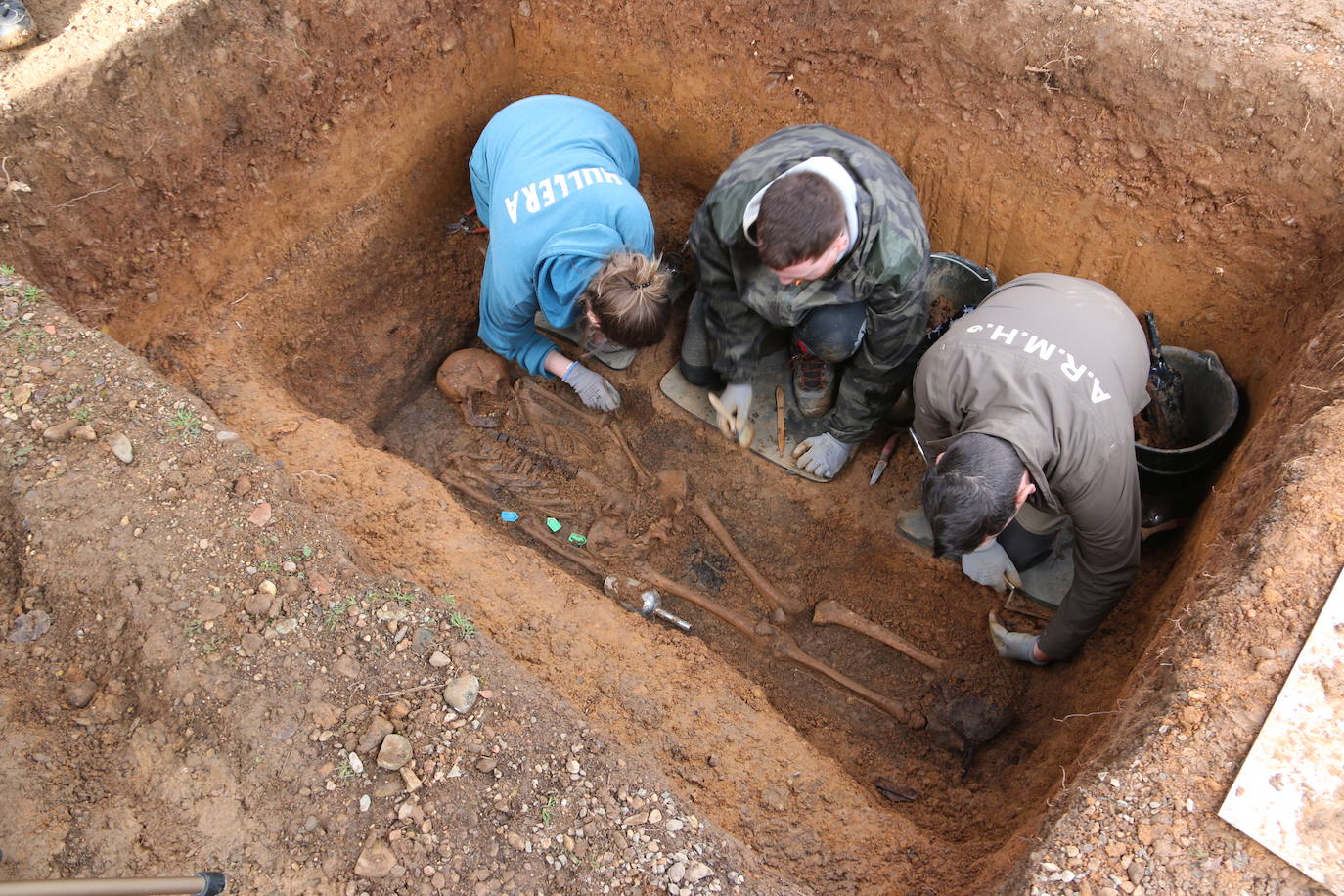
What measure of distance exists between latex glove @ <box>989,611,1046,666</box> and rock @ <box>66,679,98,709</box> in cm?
381

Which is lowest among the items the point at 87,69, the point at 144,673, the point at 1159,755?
the point at 144,673

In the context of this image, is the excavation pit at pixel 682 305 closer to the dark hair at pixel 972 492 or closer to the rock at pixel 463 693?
the rock at pixel 463 693

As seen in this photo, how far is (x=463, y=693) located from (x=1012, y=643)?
8.34ft

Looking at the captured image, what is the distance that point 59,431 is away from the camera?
3344 mm

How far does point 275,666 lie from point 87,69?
3091 mm

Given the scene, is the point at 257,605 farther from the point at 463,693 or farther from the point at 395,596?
the point at 463,693

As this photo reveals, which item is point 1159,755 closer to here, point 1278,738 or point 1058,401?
point 1278,738

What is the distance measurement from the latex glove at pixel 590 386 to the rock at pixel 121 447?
7.14 feet

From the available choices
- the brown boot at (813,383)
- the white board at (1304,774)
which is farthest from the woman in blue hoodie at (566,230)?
the white board at (1304,774)

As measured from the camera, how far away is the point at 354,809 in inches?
106

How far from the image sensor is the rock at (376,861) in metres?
2.59

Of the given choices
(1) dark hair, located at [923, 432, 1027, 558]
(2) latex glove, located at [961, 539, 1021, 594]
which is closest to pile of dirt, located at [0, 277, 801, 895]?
(1) dark hair, located at [923, 432, 1027, 558]

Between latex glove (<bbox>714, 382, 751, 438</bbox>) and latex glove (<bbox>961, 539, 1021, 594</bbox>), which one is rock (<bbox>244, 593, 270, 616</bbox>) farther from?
latex glove (<bbox>961, 539, 1021, 594</bbox>)

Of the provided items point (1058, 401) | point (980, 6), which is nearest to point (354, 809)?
point (1058, 401)
